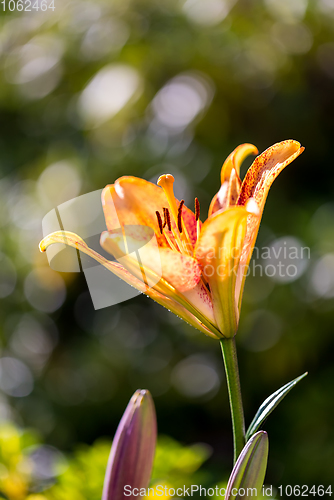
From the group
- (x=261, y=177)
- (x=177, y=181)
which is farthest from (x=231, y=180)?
(x=177, y=181)

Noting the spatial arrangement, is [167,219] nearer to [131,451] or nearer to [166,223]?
[166,223]

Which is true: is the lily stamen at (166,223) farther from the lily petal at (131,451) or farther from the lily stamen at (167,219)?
the lily petal at (131,451)

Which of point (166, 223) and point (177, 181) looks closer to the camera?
point (166, 223)

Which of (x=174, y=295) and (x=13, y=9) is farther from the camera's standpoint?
(x=13, y=9)

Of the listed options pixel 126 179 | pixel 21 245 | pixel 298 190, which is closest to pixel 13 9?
pixel 21 245

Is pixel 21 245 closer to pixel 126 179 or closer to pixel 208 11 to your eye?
pixel 208 11

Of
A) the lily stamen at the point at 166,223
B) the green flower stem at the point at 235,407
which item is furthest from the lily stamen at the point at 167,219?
the green flower stem at the point at 235,407
